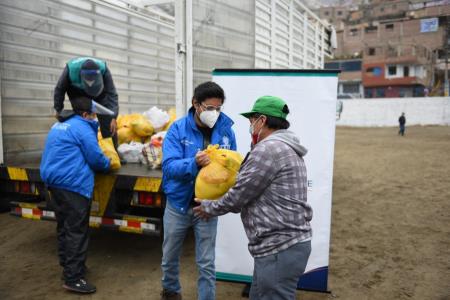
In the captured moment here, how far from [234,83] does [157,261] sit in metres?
2.08

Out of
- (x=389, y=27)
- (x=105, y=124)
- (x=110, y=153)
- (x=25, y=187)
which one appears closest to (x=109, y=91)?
(x=105, y=124)

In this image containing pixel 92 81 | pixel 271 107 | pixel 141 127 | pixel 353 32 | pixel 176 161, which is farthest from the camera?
pixel 353 32

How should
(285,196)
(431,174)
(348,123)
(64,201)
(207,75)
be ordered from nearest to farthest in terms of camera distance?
(285,196) → (64,201) → (207,75) → (431,174) → (348,123)

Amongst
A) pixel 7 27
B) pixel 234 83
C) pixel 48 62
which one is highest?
pixel 7 27

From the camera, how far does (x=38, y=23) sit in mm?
4625

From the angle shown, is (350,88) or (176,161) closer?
(176,161)

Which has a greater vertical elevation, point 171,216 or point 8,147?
point 8,147

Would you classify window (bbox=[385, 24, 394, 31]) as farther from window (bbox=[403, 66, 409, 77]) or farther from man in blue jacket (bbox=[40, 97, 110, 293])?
man in blue jacket (bbox=[40, 97, 110, 293])

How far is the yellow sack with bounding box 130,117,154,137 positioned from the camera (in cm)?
477

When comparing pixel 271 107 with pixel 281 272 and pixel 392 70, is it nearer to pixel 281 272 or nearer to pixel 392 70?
pixel 281 272

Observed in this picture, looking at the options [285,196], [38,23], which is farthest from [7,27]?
[285,196]

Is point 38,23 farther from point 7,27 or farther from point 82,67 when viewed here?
point 82,67

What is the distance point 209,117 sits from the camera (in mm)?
2578

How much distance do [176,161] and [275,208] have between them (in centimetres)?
82
